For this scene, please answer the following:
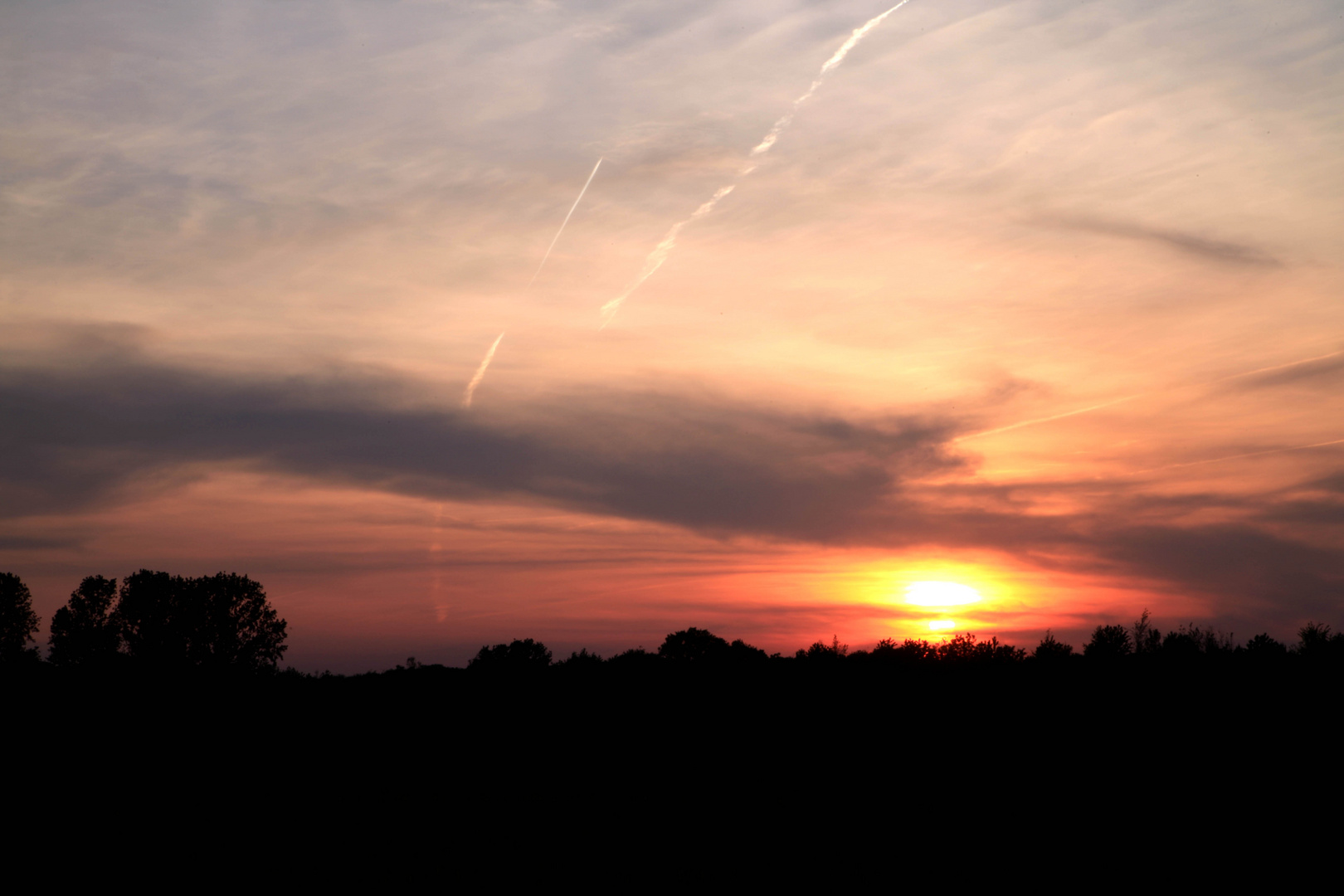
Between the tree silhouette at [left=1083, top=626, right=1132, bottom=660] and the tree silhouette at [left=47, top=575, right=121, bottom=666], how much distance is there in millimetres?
94679

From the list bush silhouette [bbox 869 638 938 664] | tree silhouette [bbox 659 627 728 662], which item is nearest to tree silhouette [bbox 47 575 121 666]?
tree silhouette [bbox 659 627 728 662]

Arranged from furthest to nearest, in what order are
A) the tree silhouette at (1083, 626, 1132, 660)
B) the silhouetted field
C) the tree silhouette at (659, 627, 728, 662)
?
the tree silhouette at (659, 627, 728, 662) < the tree silhouette at (1083, 626, 1132, 660) < the silhouetted field

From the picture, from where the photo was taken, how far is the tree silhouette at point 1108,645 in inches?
1139

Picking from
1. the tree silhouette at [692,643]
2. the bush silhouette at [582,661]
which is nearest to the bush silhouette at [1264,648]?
the bush silhouette at [582,661]

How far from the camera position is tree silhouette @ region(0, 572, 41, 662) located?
99.4 metres

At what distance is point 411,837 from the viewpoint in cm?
2158

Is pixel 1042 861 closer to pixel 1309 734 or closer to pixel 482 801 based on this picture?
pixel 1309 734

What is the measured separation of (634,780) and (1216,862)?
1288 centimetres

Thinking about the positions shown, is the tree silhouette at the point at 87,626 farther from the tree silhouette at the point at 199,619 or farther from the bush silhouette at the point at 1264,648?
the bush silhouette at the point at 1264,648

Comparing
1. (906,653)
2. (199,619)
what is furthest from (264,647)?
(906,653)

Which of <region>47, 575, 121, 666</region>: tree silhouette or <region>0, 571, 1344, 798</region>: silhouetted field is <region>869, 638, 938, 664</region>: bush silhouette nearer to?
<region>0, 571, 1344, 798</region>: silhouetted field

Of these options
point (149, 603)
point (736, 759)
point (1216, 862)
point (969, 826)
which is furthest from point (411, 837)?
point (149, 603)

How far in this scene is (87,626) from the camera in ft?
317

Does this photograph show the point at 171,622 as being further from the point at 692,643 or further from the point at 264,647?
the point at 692,643
